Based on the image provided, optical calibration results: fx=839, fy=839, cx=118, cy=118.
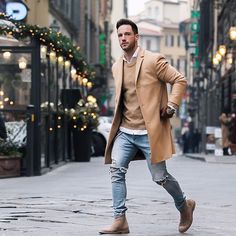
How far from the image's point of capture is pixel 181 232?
303 inches

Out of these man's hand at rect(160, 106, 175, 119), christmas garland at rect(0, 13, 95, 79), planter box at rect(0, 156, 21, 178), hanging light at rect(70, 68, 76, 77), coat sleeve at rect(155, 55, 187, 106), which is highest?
christmas garland at rect(0, 13, 95, 79)

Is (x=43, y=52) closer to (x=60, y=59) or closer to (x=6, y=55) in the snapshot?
(x=6, y=55)

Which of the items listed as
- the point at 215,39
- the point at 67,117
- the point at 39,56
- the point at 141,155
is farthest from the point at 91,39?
the point at 141,155

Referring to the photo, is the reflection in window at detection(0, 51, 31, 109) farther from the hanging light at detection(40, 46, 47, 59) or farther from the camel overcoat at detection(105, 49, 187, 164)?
the camel overcoat at detection(105, 49, 187, 164)

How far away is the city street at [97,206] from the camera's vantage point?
7.95 metres

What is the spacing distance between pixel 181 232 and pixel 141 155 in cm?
80

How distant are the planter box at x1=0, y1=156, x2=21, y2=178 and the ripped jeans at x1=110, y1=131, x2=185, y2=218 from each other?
7.77 m

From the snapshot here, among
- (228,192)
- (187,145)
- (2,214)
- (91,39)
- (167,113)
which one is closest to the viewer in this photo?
(167,113)

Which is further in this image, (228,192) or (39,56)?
(39,56)

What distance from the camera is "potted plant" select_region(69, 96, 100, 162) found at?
22.1m

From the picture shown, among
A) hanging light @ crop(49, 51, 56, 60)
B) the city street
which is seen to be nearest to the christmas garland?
hanging light @ crop(49, 51, 56, 60)

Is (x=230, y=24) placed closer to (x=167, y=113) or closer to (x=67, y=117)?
(x=67, y=117)

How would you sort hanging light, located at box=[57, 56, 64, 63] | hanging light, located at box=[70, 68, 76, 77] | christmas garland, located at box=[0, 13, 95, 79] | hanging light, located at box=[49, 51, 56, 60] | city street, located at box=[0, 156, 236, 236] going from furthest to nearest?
hanging light, located at box=[70, 68, 76, 77], hanging light, located at box=[57, 56, 64, 63], hanging light, located at box=[49, 51, 56, 60], christmas garland, located at box=[0, 13, 95, 79], city street, located at box=[0, 156, 236, 236]

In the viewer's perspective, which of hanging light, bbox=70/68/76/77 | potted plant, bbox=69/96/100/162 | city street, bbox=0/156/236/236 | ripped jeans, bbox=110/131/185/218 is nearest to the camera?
ripped jeans, bbox=110/131/185/218
